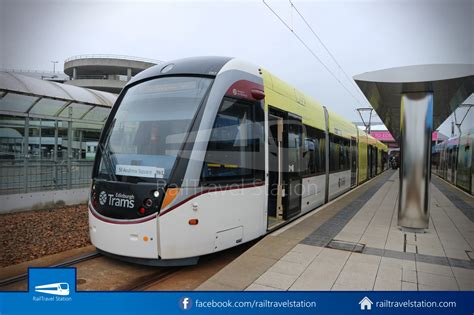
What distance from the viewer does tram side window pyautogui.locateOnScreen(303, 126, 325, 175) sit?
7.43 meters

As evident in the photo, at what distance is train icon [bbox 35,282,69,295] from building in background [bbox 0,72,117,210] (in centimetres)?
584

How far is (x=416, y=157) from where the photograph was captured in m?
6.01

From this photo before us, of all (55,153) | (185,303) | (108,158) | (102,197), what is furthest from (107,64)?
(55,153)

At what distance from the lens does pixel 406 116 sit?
6.06m

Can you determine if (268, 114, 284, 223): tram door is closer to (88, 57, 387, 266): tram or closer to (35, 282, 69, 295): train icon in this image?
(88, 57, 387, 266): tram

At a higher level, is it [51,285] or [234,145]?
[234,145]

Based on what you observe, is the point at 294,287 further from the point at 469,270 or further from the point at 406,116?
the point at 406,116

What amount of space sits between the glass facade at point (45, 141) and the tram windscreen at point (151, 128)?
488cm

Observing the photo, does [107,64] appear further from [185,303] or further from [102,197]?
[185,303]

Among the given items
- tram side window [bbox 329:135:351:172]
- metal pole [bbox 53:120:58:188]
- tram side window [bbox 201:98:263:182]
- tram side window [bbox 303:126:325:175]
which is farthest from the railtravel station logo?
tram side window [bbox 329:135:351:172]

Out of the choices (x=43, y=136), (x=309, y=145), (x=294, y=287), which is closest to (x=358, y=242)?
(x=294, y=287)

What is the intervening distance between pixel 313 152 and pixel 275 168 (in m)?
2.68

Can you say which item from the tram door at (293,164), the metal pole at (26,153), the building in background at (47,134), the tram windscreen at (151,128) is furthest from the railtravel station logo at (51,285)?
the metal pole at (26,153)

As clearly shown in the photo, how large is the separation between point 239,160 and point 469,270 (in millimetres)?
3520
